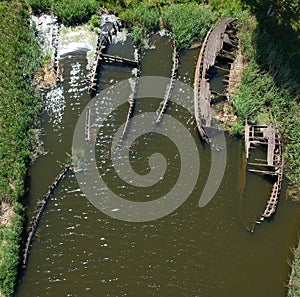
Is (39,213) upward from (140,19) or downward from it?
downward

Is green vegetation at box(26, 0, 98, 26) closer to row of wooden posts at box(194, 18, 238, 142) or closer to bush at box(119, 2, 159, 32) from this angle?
bush at box(119, 2, 159, 32)

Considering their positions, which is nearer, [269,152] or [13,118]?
[13,118]

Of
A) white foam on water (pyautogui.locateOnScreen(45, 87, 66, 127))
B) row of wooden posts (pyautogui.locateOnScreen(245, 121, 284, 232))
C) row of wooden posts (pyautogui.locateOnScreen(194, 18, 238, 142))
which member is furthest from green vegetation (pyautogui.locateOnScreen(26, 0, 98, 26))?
row of wooden posts (pyautogui.locateOnScreen(245, 121, 284, 232))

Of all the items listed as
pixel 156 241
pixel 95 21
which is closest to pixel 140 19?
pixel 95 21

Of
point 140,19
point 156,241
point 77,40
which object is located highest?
point 140,19

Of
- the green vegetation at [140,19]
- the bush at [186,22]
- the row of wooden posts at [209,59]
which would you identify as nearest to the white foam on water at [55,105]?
the green vegetation at [140,19]

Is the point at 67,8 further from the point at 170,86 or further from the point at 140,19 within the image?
the point at 170,86

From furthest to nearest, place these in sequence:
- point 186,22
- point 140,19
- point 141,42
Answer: point 186,22 → point 140,19 → point 141,42

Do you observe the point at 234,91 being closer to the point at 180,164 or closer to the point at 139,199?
the point at 180,164
